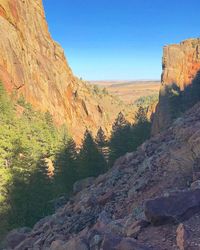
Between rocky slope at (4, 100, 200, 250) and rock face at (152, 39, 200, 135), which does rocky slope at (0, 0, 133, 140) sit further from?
rocky slope at (4, 100, 200, 250)

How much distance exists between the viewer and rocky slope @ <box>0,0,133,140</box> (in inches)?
4031

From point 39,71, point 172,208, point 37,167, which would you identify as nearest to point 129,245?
point 172,208

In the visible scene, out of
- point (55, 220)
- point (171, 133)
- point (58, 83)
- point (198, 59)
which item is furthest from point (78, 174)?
point (58, 83)

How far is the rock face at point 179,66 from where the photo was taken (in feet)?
328

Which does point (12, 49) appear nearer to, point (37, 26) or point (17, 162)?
point (37, 26)

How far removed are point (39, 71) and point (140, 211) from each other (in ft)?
334

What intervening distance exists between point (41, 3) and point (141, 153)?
10921 cm

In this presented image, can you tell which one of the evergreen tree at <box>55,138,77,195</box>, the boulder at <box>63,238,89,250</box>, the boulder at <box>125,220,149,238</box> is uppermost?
the boulder at <box>125,220,149,238</box>

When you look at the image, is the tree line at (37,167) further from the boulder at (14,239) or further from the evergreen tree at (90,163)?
the boulder at (14,239)

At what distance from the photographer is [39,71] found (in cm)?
11656

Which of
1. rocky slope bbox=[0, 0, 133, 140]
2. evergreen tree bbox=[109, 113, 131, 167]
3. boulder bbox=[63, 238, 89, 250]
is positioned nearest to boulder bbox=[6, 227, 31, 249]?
boulder bbox=[63, 238, 89, 250]

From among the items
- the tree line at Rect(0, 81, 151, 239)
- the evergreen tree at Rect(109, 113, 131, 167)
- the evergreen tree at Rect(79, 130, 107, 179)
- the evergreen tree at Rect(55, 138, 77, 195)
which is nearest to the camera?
the tree line at Rect(0, 81, 151, 239)

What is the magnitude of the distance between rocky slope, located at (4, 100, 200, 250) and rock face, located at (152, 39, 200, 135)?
64945 millimetres

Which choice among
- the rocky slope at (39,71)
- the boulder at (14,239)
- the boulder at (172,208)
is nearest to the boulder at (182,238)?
the boulder at (172,208)
